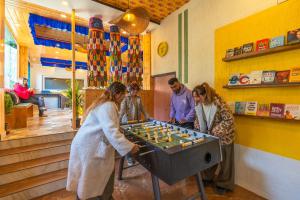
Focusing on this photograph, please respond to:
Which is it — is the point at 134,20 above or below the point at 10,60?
below

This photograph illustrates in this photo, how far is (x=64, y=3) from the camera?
128 inches

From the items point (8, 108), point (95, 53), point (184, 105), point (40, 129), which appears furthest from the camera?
point (95, 53)

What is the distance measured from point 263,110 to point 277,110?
0.54ft

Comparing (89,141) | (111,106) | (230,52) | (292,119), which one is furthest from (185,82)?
(89,141)

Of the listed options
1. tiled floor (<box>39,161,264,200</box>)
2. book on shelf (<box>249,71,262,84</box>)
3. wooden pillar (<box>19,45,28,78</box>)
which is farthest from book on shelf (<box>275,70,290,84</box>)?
wooden pillar (<box>19,45,28,78</box>)

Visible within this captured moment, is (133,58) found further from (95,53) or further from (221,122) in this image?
(221,122)

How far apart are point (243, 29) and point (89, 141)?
260 centimetres

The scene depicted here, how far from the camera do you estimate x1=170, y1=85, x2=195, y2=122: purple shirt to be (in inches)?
110

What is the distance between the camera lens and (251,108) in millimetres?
2252

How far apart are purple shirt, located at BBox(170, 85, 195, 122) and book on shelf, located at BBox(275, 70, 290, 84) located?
123 centimetres

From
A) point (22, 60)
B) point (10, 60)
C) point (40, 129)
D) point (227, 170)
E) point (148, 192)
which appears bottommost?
point (148, 192)

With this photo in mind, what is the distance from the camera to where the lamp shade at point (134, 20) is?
83.0 inches

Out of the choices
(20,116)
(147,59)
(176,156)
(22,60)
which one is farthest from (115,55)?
(22,60)

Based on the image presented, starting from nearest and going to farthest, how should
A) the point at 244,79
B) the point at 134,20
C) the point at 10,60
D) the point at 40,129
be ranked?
the point at 134,20
the point at 244,79
the point at 40,129
the point at 10,60
